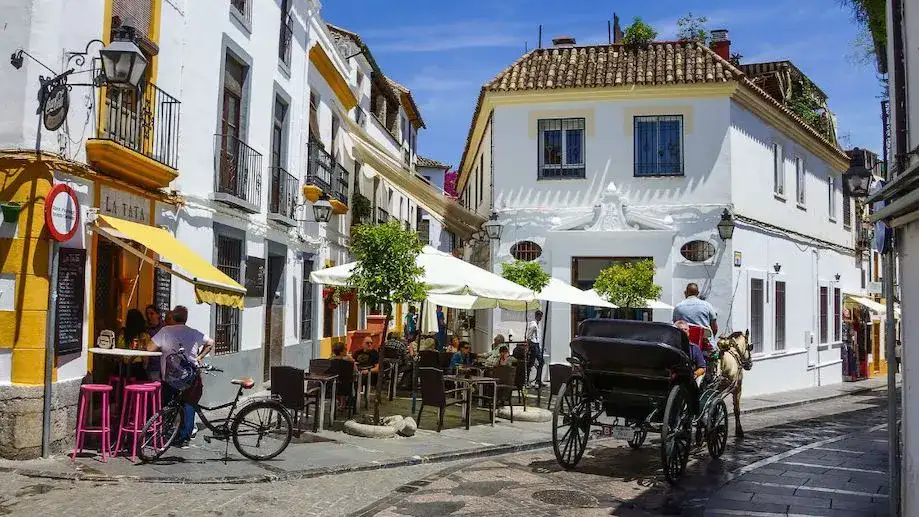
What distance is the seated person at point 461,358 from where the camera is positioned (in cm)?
1353

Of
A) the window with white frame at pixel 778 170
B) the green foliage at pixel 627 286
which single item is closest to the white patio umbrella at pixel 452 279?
the green foliage at pixel 627 286

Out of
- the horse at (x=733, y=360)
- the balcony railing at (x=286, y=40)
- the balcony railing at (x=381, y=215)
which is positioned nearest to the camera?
the horse at (x=733, y=360)

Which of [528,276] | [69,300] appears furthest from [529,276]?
[69,300]

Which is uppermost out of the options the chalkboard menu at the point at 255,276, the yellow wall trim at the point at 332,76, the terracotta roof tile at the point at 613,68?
the terracotta roof tile at the point at 613,68

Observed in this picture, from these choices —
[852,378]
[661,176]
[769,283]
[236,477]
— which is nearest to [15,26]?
[236,477]

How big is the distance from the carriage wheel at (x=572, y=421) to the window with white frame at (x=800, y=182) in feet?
52.3

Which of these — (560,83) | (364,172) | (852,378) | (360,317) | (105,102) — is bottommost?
(852,378)

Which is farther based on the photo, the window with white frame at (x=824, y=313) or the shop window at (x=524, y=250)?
the window with white frame at (x=824, y=313)

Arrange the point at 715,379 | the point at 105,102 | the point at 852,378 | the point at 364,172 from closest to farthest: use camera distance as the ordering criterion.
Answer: the point at 105,102
the point at 715,379
the point at 364,172
the point at 852,378

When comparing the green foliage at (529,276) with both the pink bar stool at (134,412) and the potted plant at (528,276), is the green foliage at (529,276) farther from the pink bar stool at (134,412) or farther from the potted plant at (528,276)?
the pink bar stool at (134,412)

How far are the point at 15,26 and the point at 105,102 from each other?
4.03ft

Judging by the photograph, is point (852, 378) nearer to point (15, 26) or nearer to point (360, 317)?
point (360, 317)

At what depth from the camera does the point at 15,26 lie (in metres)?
8.11

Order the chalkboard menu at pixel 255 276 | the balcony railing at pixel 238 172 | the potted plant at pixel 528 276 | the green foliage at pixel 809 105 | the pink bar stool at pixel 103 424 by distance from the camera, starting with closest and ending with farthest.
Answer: the pink bar stool at pixel 103 424 → the balcony railing at pixel 238 172 → the chalkboard menu at pixel 255 276 → the potted plant at pixel 528 276 → the green foliage at pixel 809 105
